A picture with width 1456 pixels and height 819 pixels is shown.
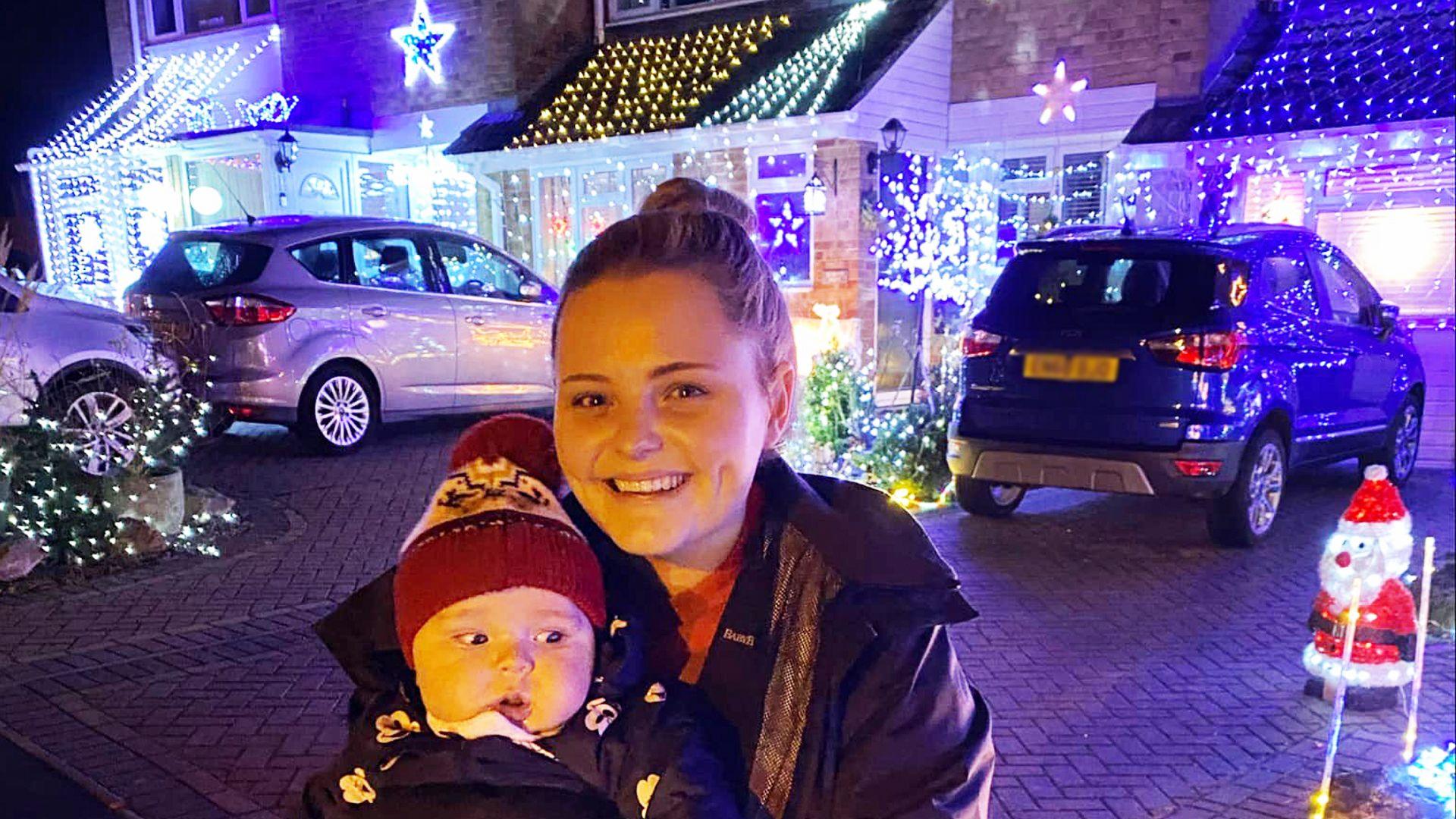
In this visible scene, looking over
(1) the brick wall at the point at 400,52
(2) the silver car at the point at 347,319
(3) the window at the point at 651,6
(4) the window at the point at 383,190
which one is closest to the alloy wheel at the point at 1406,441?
(2) the silver car at the point at 347,319

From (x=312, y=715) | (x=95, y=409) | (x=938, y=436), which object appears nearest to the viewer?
(x=312, y=715)

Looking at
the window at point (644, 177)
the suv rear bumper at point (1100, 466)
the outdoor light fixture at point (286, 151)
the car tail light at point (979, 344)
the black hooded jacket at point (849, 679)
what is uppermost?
the outdoor light fixture at point (286, 151)

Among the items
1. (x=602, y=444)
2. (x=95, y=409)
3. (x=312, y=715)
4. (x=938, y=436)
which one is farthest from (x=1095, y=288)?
(x=95, y=409)

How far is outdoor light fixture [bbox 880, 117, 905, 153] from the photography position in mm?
11297

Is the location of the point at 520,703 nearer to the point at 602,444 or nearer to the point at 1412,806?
the point at 602,444

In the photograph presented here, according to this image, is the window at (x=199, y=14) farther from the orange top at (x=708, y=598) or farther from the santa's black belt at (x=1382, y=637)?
the orange top at (x=708, y=598)

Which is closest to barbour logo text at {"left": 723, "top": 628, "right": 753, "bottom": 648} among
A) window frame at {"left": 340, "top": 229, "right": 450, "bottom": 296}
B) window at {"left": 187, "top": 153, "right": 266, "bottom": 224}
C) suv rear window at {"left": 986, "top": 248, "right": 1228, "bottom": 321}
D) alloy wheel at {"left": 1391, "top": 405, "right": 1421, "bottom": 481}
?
suv rear window at {"left": 986, "top": 248, "right": 1228, "bottom": 321}

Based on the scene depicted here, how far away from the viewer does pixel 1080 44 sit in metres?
11.3

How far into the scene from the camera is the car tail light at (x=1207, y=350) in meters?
5.83

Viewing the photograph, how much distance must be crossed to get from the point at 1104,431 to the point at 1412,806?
295cm

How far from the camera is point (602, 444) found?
1467 millimetres

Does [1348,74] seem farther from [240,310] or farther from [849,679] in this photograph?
[849,679]

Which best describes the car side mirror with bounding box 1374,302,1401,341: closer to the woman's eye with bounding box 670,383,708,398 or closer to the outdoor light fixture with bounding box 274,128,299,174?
the woman's eye with bounding box 670,383,708,398

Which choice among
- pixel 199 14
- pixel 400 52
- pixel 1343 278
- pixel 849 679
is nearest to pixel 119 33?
pixel 199 14
